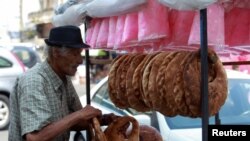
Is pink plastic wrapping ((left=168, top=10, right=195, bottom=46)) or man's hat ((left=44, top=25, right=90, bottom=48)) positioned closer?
pink plastic wrapping ((left=168, top=10, right=195, bottom=46))

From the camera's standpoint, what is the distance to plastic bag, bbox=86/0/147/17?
8.10 feet

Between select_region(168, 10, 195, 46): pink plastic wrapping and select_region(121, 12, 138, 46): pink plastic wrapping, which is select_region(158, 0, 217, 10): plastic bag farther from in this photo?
select_region(121, 12, 138, 46): pink plastic wrapping

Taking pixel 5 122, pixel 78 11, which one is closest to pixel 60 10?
pixel 78 11

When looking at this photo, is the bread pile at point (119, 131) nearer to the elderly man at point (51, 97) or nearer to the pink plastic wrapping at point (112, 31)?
the elderly man at point (51, 97)

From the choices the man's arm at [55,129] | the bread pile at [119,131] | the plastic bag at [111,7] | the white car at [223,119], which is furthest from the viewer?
the white car at [223,119]

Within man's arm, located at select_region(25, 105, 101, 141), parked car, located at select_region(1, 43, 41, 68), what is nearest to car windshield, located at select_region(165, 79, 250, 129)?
man's arm, located at select_region(25, 105, 101, 141)

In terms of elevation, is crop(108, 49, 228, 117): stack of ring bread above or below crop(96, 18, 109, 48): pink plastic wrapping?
below

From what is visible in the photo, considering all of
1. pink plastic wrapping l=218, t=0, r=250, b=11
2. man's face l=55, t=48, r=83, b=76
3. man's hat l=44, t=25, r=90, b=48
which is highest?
pink plastic wrapping l=218, t=0, r=250, b=11

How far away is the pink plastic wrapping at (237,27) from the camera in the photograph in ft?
8.46

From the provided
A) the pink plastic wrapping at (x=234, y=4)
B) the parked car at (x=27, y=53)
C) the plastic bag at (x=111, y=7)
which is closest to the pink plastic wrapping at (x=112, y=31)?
the plastic bag at (x=111, y=7)

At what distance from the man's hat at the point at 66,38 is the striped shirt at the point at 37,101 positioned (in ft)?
0.49

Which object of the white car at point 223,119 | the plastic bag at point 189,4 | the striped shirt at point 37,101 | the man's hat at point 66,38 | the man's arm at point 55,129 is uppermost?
the plastic bag at point 189,4

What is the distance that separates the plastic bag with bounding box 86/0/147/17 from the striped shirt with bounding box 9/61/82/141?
17.1 inches

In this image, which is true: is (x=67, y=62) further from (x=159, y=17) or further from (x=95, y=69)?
(x=95, y=69)
